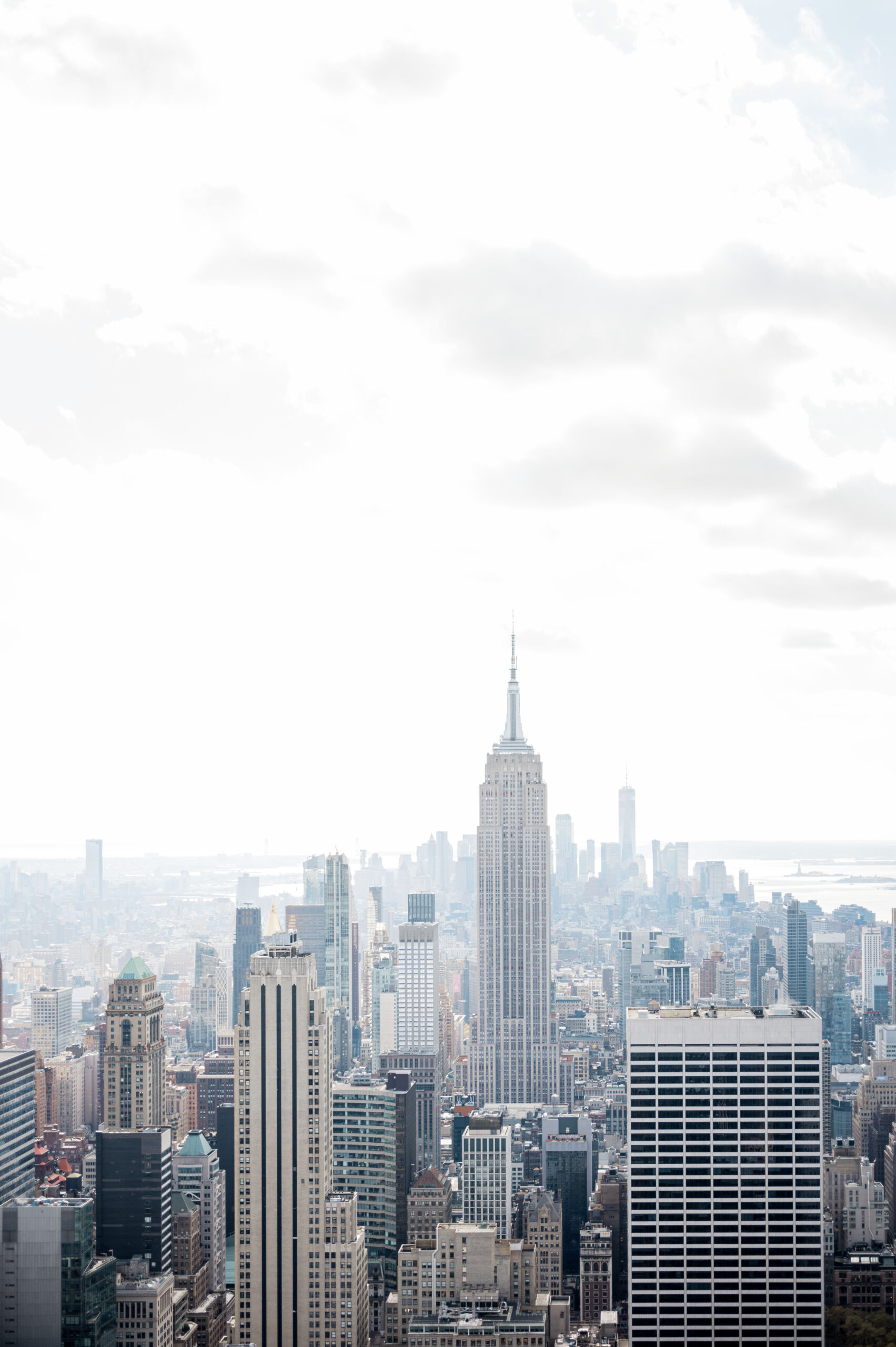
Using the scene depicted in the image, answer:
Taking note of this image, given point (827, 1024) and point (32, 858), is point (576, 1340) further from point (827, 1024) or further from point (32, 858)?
point (827, 1024)

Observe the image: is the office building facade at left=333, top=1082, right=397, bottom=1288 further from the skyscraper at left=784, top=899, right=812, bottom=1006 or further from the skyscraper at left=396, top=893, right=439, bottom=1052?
the skyscraper at left=784, top=899, right=812, bottom=1006

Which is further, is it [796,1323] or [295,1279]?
[295,1279]

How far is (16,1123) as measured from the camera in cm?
1619

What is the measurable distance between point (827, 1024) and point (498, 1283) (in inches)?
426

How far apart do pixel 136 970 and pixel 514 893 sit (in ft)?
58.7

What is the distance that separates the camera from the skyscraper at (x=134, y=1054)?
59.3 ft

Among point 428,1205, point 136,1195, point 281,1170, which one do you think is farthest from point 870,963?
point 281,1170

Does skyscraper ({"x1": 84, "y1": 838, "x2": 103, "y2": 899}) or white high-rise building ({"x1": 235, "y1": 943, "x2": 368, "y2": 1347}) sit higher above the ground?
skyscraper ({"x1": 84, "y1": 838, "x2": 103, "y2": 899})

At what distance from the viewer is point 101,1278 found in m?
12.0

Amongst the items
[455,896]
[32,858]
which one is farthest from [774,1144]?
[455,896]

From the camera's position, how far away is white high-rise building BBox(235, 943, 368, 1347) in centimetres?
1307

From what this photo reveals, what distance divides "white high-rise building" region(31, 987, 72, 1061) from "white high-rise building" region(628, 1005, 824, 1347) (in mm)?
9734

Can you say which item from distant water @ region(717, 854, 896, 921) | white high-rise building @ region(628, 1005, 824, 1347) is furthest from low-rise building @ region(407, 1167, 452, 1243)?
distant water @ region(717, 854, 896, 921)

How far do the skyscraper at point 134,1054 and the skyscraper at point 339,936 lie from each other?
5.22 meters
